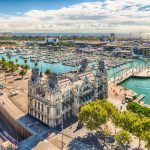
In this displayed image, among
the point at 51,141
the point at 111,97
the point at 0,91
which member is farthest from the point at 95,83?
the point at 0,91

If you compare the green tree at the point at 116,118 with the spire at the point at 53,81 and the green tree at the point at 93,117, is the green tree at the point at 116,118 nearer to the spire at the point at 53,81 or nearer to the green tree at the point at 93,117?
the green tree at the point at 93,117

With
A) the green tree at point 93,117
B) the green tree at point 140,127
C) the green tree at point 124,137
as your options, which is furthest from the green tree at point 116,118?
the green tree at point 124,137

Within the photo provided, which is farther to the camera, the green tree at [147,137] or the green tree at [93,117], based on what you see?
the green tree at [93,117]

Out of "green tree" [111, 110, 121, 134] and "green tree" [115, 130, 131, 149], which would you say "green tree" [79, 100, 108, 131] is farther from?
"green tree" [115, 130, 131, 149]

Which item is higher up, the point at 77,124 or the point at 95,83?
the point at 95,83

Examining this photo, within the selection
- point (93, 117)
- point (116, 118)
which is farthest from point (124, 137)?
point (93, 117)

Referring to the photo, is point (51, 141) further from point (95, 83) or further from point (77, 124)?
point (95, 83)

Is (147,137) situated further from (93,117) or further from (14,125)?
(14,125)
